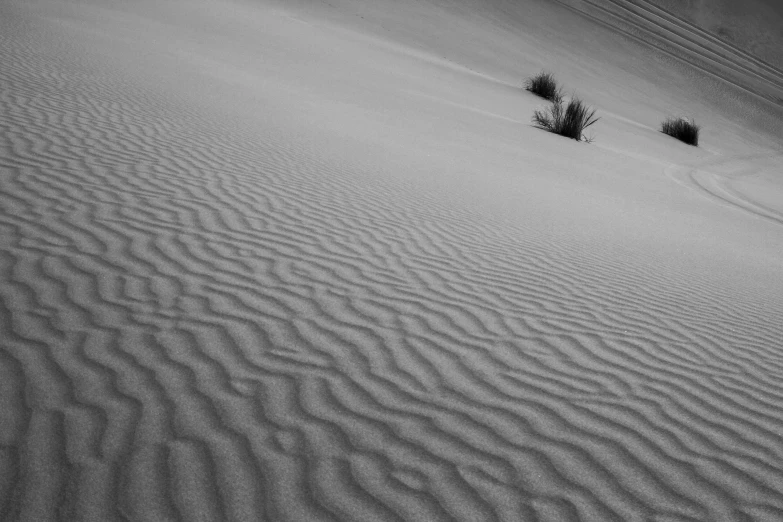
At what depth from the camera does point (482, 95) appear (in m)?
15.2

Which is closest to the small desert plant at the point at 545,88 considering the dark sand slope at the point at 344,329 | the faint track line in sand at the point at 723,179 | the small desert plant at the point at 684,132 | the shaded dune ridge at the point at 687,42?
the small desert plant at the point at 684,132

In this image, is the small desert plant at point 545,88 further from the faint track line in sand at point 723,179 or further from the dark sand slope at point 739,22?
the dark sand slope at point 739,22

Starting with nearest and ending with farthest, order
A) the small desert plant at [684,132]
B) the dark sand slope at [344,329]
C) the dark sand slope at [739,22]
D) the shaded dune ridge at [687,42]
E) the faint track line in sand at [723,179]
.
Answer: the dark sand slope at [344,329] < the faint track line in sand at [723,179] < the small desert plant at [684,132] < the shaded dune ridge at [687,42] < the dark sand slope at [739,22]

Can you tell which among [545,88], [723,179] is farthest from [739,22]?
[723,179]

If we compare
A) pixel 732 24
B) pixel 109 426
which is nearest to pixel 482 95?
pixel 109 426

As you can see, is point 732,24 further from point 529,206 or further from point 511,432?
point 511,432

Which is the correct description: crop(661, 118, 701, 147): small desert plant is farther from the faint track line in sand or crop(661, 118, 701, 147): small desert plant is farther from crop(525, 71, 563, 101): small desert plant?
crop(525, 71, 563, 101): small desert plant

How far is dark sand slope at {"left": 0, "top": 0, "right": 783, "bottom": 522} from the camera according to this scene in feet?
6.67

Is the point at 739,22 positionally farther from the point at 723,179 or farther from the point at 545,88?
the point at 723,179

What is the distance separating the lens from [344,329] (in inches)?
119

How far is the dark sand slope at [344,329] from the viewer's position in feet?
6.67

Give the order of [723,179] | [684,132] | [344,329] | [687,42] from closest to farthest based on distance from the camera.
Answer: [344,329], [723,179], [684,132], [687,42]

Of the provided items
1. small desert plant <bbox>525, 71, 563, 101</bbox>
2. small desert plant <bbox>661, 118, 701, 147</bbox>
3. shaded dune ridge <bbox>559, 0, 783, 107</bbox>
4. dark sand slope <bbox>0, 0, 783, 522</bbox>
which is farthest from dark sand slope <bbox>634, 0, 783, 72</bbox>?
dark sand slope <bbox>0, 0, 783, 522</bbox>

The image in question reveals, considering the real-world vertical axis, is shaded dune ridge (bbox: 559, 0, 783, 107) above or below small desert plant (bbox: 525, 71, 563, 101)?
above
